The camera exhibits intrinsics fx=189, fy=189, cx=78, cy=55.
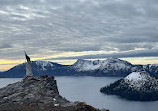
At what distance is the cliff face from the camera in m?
38.4

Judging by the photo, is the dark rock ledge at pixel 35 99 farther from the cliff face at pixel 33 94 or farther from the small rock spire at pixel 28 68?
the small rock spire at pixel 28 68

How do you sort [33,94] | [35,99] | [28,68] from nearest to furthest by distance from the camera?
1. [35,99]
2. [33,94]
3. [28,68]

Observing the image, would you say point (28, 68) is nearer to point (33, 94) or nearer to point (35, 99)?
point (33, 94)

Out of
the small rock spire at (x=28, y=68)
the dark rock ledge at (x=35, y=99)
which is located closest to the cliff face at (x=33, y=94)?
the dark rock ledge at (x=35, y=99)

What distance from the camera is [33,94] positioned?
42.2m

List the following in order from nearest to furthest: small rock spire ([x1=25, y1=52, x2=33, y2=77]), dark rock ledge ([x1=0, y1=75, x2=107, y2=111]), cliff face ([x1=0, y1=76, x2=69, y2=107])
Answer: dark rock ledge ([x1=0, y1=75, x2=107, y2=111]) < cliff face ([x1=0, y1=76, x2=69, y2=107]) < small rock spire ([x1=25, y1=52, x2=33, y2=77])

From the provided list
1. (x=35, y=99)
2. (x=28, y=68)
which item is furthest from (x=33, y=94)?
(x=28, y=68)

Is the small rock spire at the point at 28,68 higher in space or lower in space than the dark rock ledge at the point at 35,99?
higher

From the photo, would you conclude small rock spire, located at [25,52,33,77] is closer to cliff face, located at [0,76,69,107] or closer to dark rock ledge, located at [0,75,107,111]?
dark rock ledge, located at [0,75,107,111]

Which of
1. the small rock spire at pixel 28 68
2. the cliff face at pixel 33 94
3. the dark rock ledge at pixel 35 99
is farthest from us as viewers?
the small rock spire at pixel 28 68

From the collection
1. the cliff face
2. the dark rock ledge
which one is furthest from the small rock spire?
the cliff face

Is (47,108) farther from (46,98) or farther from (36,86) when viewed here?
(36,86)

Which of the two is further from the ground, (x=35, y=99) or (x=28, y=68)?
(x=28, y=68)

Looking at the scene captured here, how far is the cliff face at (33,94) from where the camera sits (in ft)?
126
